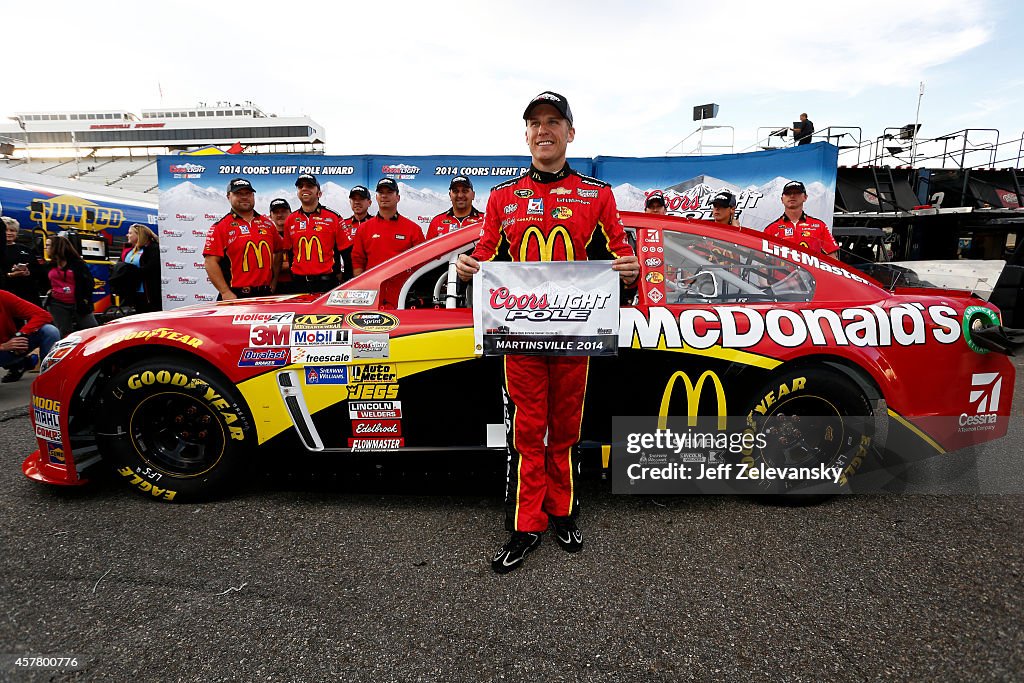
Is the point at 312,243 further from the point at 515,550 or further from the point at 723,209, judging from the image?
the point at 515,550

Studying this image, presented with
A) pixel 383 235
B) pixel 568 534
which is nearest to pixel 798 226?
pixel 383 235

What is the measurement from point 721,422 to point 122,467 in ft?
8.63

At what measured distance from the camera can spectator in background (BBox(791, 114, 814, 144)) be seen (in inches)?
424

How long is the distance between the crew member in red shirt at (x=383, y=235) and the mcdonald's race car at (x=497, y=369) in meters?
2.96

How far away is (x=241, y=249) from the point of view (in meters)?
4.80

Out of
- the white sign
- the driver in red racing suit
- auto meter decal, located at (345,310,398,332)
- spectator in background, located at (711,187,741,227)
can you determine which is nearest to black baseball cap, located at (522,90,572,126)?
the driver in red racing suit

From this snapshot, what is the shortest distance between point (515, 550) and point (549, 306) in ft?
3.01

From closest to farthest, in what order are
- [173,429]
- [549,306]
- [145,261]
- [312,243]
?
[549,306] → [173,429] → [312,243] → [145,261]

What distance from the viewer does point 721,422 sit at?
2320mm

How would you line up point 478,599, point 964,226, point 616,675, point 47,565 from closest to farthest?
point 616,675 → point 478,599 → point 47,565 → point 964,226

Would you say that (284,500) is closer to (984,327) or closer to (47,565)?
(47,565)

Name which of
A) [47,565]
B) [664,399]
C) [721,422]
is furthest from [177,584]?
[721,422]

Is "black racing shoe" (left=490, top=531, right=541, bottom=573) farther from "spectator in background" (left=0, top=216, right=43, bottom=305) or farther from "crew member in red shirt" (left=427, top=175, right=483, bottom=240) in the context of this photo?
"spectator in background" (left=0, top=216, right=43, bottom=305)

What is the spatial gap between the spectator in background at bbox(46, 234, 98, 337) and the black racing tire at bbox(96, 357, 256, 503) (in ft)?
13.9
